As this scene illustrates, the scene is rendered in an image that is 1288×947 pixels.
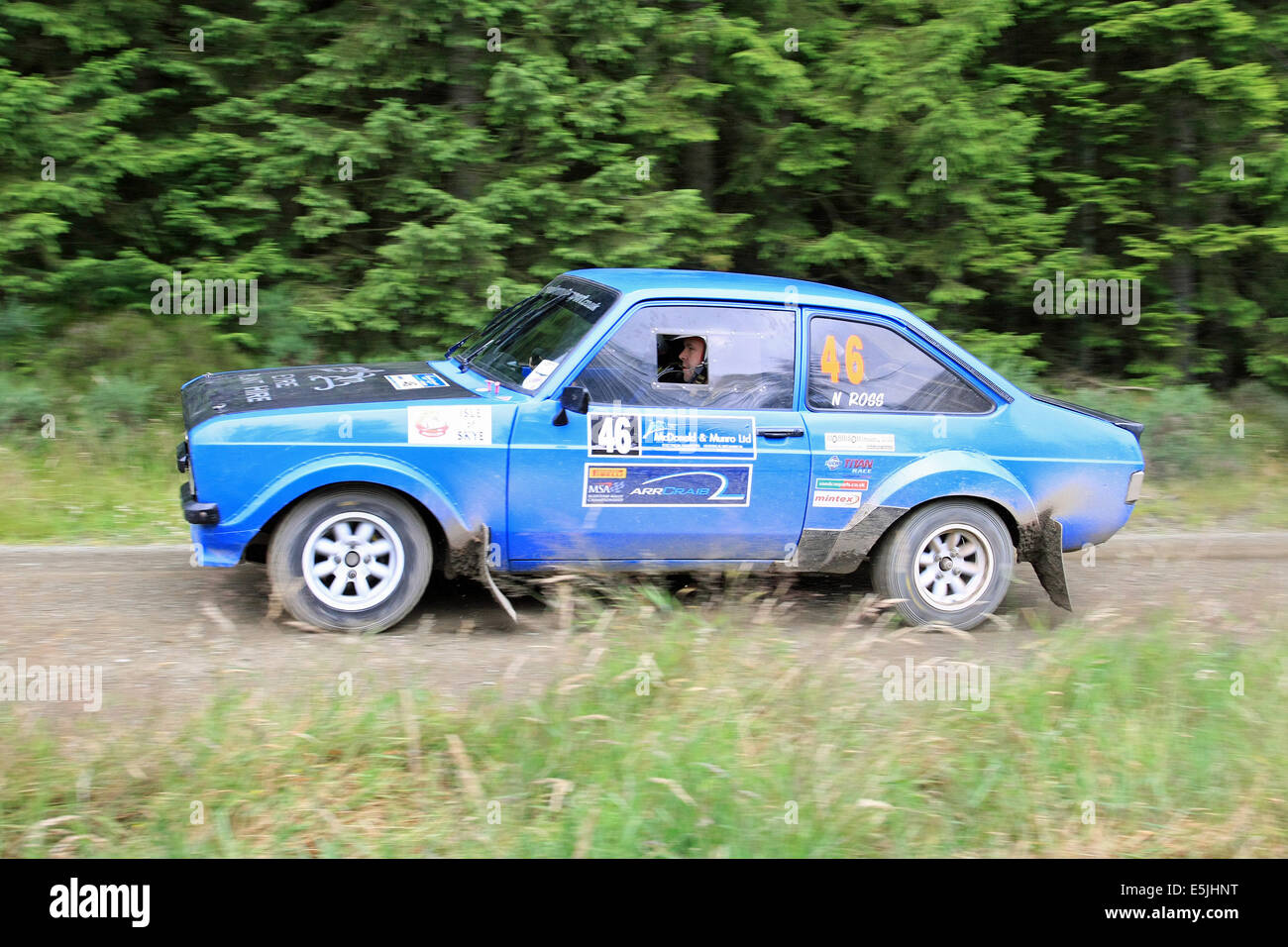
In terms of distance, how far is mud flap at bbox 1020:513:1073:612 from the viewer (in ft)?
20.3

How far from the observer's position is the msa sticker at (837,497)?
5.98m

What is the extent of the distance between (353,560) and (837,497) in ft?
7.94

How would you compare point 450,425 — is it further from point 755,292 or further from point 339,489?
point 755,292

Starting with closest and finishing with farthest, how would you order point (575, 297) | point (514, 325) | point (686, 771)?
point (686, 771) → point (575, 297) → point (514, 325)

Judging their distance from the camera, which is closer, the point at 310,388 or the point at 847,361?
the point at 310,388

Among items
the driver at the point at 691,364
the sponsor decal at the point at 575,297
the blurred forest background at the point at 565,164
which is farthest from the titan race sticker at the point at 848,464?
the blurred forest background at the point at 565,164

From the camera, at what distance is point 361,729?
427 centimetres

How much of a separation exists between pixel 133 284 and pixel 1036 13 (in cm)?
851

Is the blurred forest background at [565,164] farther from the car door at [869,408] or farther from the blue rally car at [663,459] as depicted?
the car door at [869,408]

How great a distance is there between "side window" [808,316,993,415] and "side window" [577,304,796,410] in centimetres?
17

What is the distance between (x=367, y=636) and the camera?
18.2 ft

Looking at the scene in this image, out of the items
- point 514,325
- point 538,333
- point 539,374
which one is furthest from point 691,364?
point 514,325

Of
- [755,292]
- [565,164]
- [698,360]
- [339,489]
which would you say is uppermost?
[565,164]

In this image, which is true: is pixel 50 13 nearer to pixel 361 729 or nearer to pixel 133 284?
pixel 133 284
